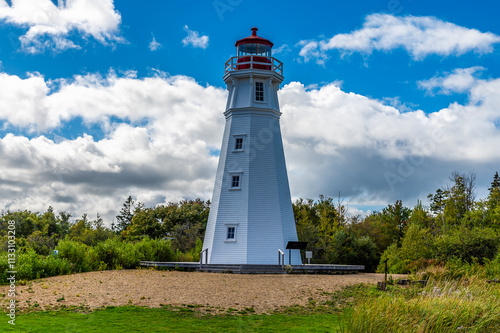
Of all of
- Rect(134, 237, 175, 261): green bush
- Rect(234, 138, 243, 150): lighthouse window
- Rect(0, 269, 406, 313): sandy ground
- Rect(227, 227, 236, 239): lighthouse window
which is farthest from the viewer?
Rect(234, 138, 243, 150): lighthouse window

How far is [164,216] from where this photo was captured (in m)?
39.8

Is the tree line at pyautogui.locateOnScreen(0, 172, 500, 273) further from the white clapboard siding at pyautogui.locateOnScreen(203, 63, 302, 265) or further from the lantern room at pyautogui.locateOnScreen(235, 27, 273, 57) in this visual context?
the lantern room at pyautogui.locateOnScreen(235, 27, 273, 57)

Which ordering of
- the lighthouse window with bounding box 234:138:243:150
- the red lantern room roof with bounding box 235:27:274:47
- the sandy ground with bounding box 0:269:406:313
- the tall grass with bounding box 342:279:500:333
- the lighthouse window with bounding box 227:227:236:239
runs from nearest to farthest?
the tall grass with bounding box 342:279:500:333 < the sandy ground with bounding box 0:269:406:313 < the lighthouse window with bounding box 227:227:236:239 < the lighthouse window with bounding box 234:138:243:150 < the red lantern room roof with bounding box 235:27:274:47

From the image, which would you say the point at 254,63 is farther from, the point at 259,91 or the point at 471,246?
the point at 471,246

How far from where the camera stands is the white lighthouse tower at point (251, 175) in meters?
24.1

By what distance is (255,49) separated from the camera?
90.4 feet

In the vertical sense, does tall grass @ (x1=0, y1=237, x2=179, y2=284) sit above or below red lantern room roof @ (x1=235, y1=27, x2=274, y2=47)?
below

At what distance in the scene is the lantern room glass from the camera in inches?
1075

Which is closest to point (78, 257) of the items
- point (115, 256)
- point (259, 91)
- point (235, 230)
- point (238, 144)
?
point (115, 256)

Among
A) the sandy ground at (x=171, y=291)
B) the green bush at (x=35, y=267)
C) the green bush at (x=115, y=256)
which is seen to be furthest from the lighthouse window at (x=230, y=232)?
the green bush at (x=35, y=267)

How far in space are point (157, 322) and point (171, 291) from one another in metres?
4.08

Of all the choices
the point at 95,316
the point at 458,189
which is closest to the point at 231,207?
the point at 95,316

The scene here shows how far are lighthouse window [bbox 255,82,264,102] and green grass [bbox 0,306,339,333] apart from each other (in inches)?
658

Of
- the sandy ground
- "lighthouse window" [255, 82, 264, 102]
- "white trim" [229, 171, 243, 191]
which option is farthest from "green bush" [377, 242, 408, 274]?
"lighthouse window" [255, 82, 264, 102]
